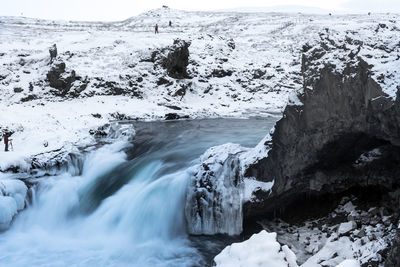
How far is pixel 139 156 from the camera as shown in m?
17.0

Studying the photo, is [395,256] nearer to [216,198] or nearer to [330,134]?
[330,134]

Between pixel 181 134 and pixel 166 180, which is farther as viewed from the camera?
pixel 181 134

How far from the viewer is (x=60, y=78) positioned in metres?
30.9

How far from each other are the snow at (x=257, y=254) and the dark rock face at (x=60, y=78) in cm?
2748

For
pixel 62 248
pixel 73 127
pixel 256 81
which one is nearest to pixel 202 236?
pixel 62 248

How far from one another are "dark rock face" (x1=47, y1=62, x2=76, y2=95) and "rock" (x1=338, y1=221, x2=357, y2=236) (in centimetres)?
2648

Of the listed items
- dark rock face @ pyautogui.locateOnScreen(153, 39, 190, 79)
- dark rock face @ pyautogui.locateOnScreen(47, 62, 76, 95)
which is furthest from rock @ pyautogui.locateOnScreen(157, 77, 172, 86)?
dark rock face @ pyautogui.locateOnScreen(47, 62, 76, 95)

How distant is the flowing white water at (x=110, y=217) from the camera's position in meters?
10.8

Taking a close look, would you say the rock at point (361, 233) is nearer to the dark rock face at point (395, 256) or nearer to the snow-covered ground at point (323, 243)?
the snow-covered ground at point (323, 243)

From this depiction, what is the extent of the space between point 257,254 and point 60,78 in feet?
94.5

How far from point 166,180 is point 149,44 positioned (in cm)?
2972

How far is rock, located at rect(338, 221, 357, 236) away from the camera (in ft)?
30.2

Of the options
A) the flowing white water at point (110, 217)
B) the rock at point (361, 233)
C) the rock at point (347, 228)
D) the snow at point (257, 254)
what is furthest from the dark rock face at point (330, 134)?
the snow at point (257, 254)

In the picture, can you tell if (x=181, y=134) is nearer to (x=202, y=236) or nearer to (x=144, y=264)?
(x=202, y=236)
